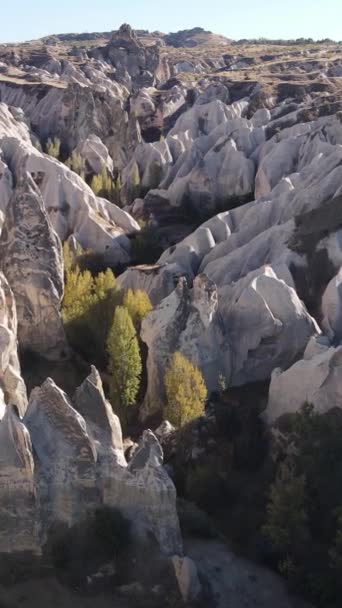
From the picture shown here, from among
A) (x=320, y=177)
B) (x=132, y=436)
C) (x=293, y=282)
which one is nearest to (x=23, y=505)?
(x=132, y=436)

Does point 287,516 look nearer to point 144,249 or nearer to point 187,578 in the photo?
point 187,578

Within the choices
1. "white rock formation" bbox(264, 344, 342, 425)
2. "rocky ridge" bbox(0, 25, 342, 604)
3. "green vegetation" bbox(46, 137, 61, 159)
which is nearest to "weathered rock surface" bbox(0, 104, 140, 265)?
"rocky ridge" bbox(0, 25, 342, 604)

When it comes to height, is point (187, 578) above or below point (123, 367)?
below

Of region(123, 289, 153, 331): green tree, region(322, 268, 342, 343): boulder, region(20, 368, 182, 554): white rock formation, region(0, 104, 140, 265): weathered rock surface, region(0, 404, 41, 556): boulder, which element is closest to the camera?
region(0, 404, 41, 556): boulder

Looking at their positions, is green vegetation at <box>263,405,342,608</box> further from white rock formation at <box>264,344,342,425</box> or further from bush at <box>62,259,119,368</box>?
bush at <box>62,259,119,368</box>

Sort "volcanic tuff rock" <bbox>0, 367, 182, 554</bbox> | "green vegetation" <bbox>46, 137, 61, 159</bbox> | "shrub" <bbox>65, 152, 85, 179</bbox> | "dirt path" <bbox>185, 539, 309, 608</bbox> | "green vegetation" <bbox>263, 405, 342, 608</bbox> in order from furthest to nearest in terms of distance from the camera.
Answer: "green vegetation" <bbox>46, 137, 61, 159</bbox> → "shrub" <bbox>65, 152, 85, 179</bbox> → "green vegetation" <bbox>263, 405, 342, 608</bbox> → "dirt path" <bbox>185, 539, 309, 608</bbox> → "volcanic tuff rock" <bbox>0, 367, 182, 554</bbox>

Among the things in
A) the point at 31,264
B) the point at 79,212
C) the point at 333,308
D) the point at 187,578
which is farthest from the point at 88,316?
the point at 187,578

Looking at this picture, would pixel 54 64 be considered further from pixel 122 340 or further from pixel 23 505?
pixel 23 505
